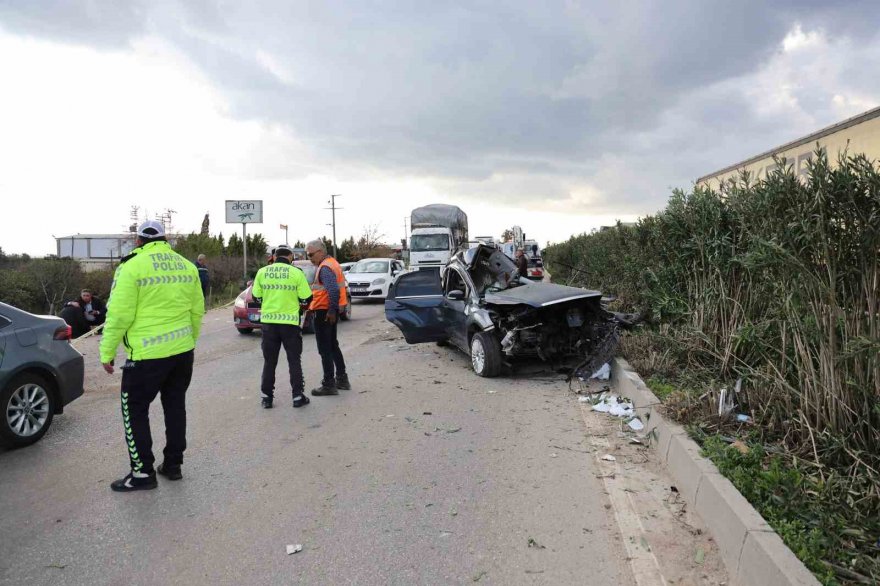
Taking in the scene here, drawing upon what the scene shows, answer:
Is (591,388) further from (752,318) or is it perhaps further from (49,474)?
(49,474)

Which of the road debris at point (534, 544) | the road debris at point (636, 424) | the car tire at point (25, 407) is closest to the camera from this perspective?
the road debris at point (534, 544)

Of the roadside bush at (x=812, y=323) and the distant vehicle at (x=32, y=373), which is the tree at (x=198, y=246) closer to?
the distant vehicle at (x=32, y=373)

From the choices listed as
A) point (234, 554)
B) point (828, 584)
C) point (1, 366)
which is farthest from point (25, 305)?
point (828, 584)

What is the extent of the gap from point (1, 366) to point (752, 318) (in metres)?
7.18

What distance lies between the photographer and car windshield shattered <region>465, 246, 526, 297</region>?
9383 millimetres

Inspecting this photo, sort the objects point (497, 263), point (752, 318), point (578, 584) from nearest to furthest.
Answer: point (578, 584)
point (752, 318)
point (497, 263)

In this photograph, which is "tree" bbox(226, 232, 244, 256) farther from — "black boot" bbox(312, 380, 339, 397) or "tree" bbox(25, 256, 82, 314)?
"black boot" bbox(312, 380, 339, 397)

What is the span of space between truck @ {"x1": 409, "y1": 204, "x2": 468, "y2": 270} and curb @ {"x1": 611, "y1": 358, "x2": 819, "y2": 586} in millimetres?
19855

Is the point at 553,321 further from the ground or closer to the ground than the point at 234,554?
further from the ground

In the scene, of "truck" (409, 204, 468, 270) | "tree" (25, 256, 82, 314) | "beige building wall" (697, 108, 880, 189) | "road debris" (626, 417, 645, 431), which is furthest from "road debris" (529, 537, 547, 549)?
"truck" (409, 204, 468, 270)

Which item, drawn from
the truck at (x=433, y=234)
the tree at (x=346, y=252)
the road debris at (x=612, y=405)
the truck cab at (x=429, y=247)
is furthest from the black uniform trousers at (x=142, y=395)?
the tree at (x=346, y=252)

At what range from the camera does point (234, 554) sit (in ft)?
11.5

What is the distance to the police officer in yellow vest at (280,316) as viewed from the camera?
673 cm

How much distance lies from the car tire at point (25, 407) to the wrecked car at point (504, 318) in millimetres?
5016
